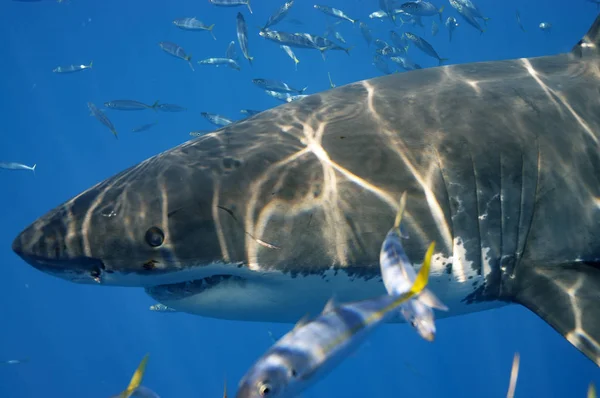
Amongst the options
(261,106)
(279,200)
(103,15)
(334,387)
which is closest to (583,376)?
(334,387)

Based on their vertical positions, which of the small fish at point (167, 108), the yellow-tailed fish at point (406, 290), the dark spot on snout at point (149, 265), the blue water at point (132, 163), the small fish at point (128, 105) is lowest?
the blue water at point (132, 163)

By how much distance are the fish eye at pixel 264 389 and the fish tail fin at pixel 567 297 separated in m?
1.57

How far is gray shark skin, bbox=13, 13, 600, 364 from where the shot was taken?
2.18 m

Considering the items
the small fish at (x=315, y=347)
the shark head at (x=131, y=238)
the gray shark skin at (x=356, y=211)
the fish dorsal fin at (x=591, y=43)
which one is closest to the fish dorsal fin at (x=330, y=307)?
the small fish at (x=315, y=347)

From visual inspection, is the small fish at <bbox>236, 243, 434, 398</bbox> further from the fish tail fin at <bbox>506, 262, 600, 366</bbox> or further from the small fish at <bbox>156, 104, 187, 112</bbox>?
the small fish at <bbox>156, 104, 187, 112</bbox>

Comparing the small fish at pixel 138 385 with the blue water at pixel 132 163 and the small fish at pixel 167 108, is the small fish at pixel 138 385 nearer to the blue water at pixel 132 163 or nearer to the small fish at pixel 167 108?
the small fish at pixel 167 108

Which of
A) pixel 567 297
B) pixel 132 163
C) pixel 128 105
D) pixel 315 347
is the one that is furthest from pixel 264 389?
pixel 132 163

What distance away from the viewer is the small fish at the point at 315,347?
130cm

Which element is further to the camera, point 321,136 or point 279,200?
point 321,136

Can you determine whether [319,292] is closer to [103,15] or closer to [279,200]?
[279,200]

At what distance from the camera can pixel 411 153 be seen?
2654 mm

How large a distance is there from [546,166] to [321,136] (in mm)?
1315

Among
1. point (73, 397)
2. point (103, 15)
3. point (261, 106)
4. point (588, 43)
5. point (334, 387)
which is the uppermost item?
point (588, 43)

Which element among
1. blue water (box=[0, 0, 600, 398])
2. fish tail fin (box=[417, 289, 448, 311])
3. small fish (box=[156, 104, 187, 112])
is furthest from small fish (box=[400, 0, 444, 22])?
blue water (box=[0, 0, 600, 398])
